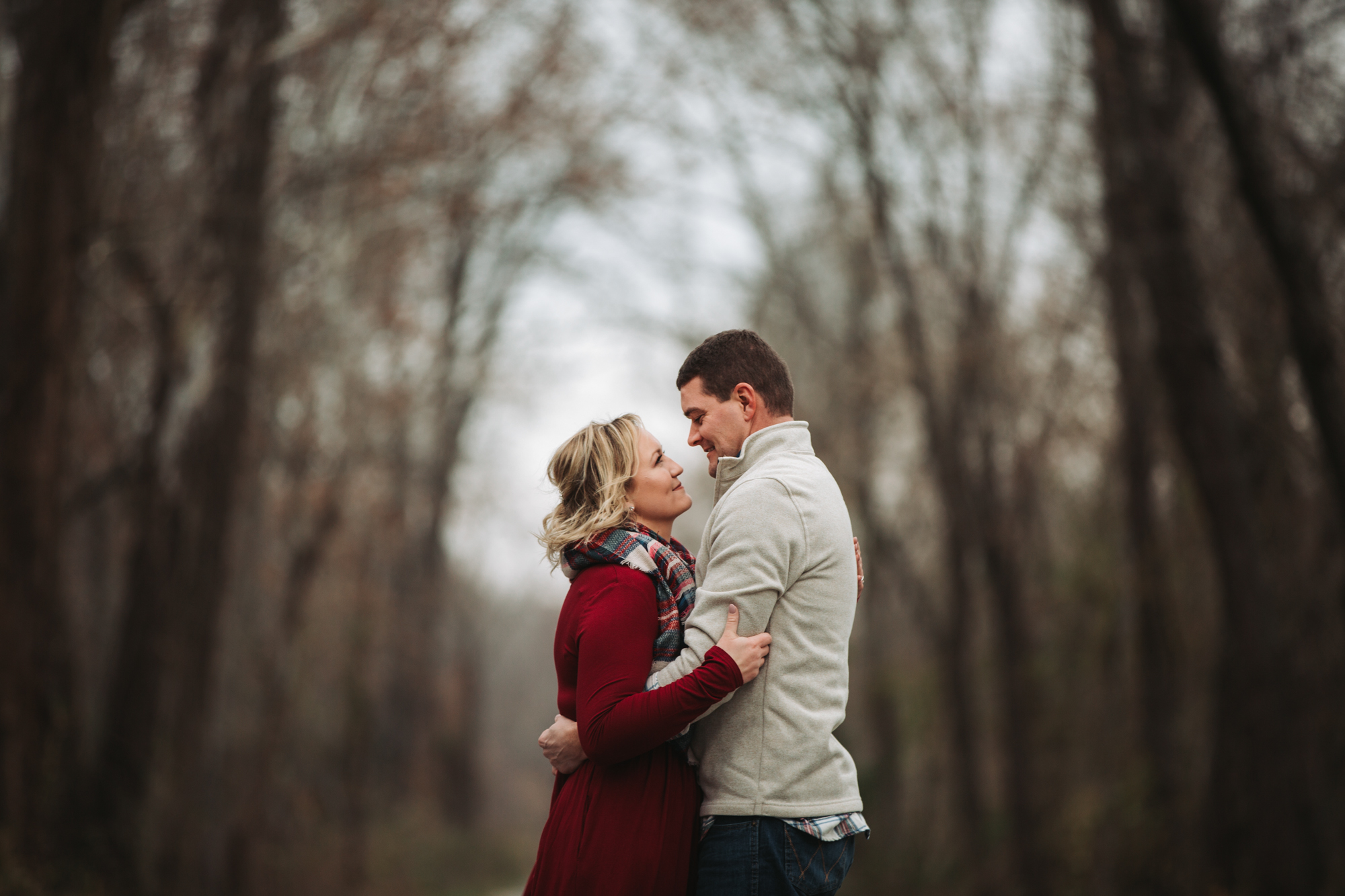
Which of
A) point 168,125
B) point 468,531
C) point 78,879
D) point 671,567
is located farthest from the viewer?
point 468,531

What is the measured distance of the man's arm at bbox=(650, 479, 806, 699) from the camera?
2.45m

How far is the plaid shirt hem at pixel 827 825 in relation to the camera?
8.08ft

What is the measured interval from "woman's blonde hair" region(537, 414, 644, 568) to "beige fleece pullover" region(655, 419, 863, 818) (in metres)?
0.24

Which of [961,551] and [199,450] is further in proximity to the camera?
[961,551]

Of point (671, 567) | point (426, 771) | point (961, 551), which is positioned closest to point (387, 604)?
point (426, 771)

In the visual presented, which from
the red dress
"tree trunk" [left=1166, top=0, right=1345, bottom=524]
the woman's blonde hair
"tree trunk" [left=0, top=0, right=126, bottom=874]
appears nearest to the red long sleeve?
the red dress

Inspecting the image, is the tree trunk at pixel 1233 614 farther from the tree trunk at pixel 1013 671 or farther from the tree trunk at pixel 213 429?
the tree trunk at pixel 213 429

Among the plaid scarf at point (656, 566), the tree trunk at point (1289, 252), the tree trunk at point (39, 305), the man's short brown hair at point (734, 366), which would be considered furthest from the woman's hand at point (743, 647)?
the tree trunk at point (39, 305)

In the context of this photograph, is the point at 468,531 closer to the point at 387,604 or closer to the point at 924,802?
the point at 387,604

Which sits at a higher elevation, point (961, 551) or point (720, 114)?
point (720, 114)

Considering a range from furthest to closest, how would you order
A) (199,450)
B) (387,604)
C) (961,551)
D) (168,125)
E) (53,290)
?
(387,604) → (961,551) → (168,125) → (199,450) → (53,290)

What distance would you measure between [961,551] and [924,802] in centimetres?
402

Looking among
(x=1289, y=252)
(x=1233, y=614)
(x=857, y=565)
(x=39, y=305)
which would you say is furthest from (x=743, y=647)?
(x=1233, y=614)

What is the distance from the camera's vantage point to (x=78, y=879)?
8.45 meters
